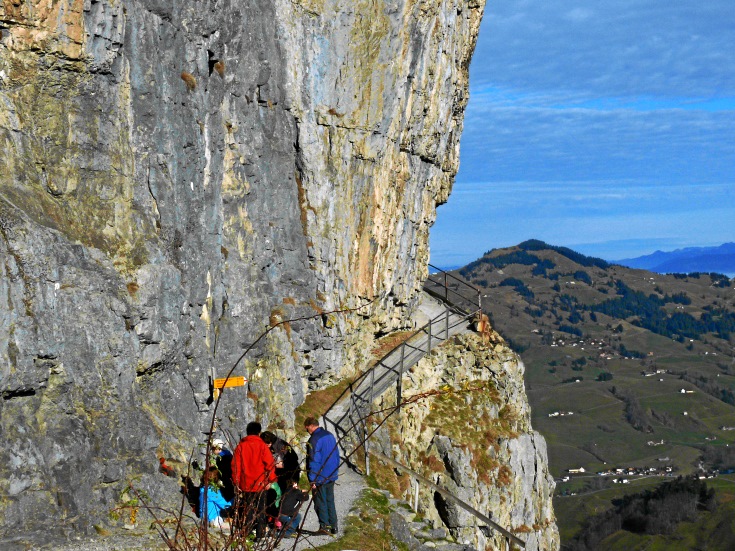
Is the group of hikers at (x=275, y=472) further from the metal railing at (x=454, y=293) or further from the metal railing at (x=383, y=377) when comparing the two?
the metal railing at (x=454, y=293)

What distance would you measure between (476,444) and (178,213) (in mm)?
14640

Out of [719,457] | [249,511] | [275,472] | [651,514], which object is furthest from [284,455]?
[719,457]

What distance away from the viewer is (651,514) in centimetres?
13038

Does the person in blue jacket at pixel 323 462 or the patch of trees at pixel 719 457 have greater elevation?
the person in blue jacket at pixel 323 462

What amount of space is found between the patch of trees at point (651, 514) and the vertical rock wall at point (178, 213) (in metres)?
113

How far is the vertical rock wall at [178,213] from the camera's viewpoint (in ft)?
42.4

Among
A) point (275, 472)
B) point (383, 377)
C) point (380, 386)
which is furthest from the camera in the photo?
point (383, 377)

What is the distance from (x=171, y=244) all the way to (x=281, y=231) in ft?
20.1

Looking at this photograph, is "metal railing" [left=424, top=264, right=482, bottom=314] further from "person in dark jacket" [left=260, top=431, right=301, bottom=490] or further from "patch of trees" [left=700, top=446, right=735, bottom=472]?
"patch of trees" [left=700, top=446, right=735, bottom=472]

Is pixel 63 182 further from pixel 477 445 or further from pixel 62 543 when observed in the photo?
pixel 477 445

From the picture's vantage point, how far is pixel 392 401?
2564 centimetres

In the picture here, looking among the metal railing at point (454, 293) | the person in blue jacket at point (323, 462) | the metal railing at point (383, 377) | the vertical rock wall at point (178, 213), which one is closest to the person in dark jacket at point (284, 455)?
the person in blue jacket at point (323, 462)

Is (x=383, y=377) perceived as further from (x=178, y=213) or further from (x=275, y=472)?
(x=275, y=472)

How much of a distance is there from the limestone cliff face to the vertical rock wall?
10.2ft
